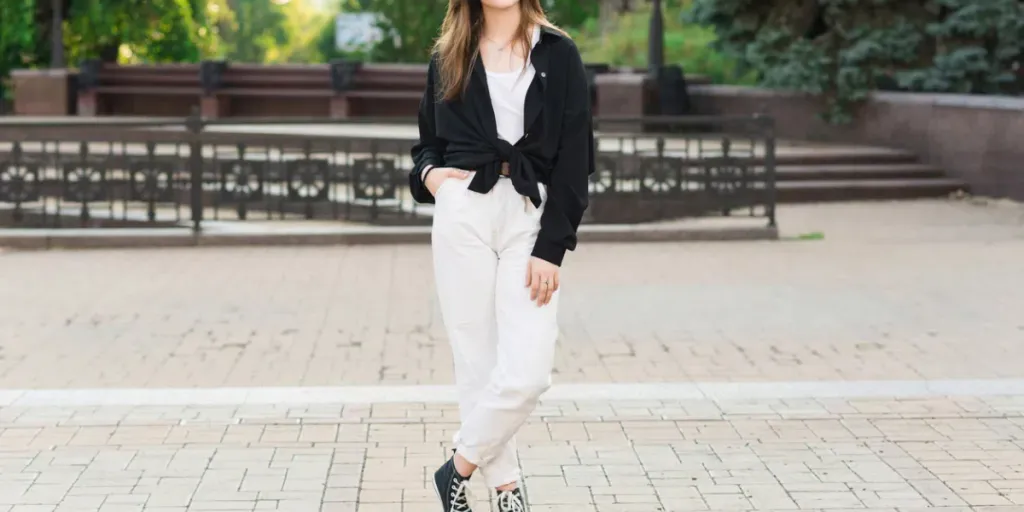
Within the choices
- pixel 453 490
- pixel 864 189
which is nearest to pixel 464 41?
pixel 453 490

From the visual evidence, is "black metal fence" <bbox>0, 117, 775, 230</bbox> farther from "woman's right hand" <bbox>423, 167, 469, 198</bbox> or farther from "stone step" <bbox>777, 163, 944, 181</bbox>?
"woman's right hand" <bbox>423, 167, 469, 198</bbox>

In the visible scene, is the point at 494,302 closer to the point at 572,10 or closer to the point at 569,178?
the point at 569,178

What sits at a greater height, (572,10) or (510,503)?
(572,10)

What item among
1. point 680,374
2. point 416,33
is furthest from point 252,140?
point 416,33

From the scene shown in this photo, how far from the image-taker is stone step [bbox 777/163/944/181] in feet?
63.2

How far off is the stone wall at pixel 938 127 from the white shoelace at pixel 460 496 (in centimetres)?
1186

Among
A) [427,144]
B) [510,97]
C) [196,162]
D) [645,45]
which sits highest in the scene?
[645,45]

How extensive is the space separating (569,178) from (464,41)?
491mm

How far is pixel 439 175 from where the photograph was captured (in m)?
4.80

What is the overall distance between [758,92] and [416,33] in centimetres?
1876

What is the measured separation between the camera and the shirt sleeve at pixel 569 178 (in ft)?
15.5

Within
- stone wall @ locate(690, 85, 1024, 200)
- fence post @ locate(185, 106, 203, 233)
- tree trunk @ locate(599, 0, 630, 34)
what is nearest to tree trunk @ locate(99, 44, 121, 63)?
stone wall @ locate(690, 85, 1024, 200)

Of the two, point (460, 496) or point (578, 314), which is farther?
point (578, 314)

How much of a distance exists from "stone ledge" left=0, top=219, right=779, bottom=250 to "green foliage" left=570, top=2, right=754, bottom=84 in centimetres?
1895
